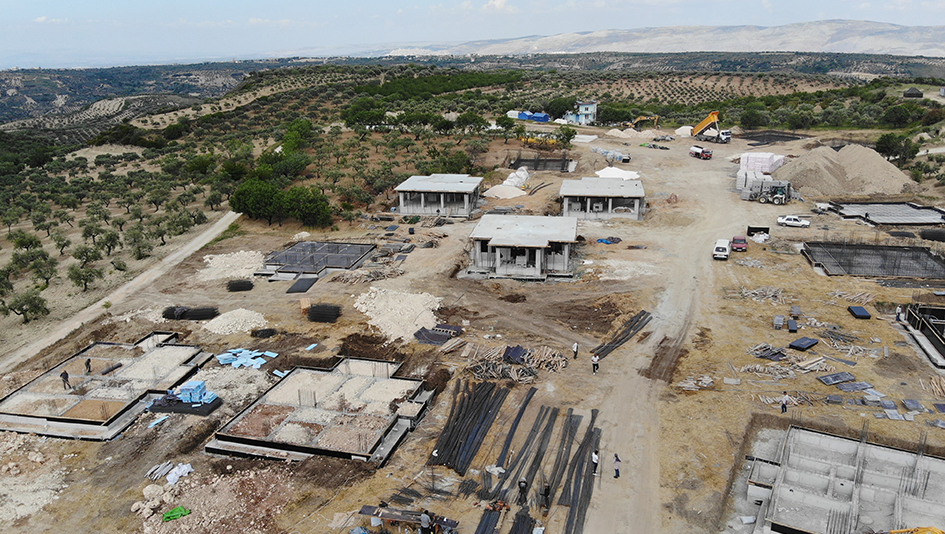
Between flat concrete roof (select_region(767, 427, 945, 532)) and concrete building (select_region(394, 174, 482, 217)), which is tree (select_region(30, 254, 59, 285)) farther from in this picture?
flat concrete roof (select_region(767, 427, 945, 532))

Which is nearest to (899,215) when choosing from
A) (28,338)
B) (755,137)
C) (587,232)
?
(587,232)

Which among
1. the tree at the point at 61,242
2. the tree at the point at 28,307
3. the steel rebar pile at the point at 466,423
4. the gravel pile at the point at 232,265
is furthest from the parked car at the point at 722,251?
the tree at the point at 61,242

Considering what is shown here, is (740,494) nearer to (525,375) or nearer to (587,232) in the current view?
(525,375)

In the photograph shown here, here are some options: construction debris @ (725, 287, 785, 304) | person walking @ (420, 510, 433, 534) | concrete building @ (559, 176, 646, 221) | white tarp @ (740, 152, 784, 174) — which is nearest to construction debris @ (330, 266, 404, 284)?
concrete building @ (559, 176, 646, 221)

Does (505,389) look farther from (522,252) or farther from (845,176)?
(845,176)

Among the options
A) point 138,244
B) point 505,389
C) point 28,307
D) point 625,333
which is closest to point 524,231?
point 625,333

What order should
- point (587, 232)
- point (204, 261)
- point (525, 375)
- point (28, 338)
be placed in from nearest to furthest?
point (525, 375) → point (28, 338) → point (204, 261) → point (587, 232)

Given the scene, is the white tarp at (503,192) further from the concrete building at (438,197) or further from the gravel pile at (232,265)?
the gravel pile at (232,265)
